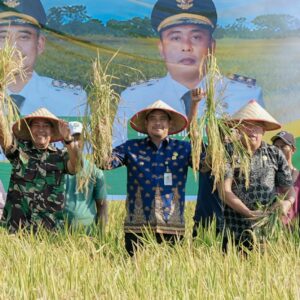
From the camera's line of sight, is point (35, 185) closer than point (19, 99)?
Yes

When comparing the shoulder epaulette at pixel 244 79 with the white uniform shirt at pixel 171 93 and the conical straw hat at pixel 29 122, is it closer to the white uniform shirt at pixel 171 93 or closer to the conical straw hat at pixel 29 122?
the white uniform shirt at pixel 171 93

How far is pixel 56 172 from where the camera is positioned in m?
3.40

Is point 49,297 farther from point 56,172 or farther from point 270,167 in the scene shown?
point 270,167

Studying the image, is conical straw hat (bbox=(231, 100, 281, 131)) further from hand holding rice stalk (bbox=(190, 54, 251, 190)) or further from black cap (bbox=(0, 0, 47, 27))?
black cap (bbox=(0, 0, 47, 27))

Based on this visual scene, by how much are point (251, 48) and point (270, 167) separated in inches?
105

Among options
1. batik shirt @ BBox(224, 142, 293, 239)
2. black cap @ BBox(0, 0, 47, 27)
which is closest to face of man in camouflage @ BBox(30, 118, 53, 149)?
batik shirt @ BBox(224, 142, 293, 239)

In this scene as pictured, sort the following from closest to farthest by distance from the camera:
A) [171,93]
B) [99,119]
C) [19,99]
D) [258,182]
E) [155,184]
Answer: [99,119] < [155,184] < [258,182] < [19,99] < [171,93]

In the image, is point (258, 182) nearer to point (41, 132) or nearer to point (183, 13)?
point (41, 132)

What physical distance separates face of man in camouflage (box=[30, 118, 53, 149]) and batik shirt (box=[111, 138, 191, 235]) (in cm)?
40

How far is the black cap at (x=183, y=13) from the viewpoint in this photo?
19.0ft

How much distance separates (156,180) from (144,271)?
71cm

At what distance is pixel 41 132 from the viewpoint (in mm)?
3465

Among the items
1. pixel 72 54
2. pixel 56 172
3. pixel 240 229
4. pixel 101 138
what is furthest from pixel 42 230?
pixel 72 54

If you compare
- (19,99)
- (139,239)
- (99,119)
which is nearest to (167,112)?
(99,119)
